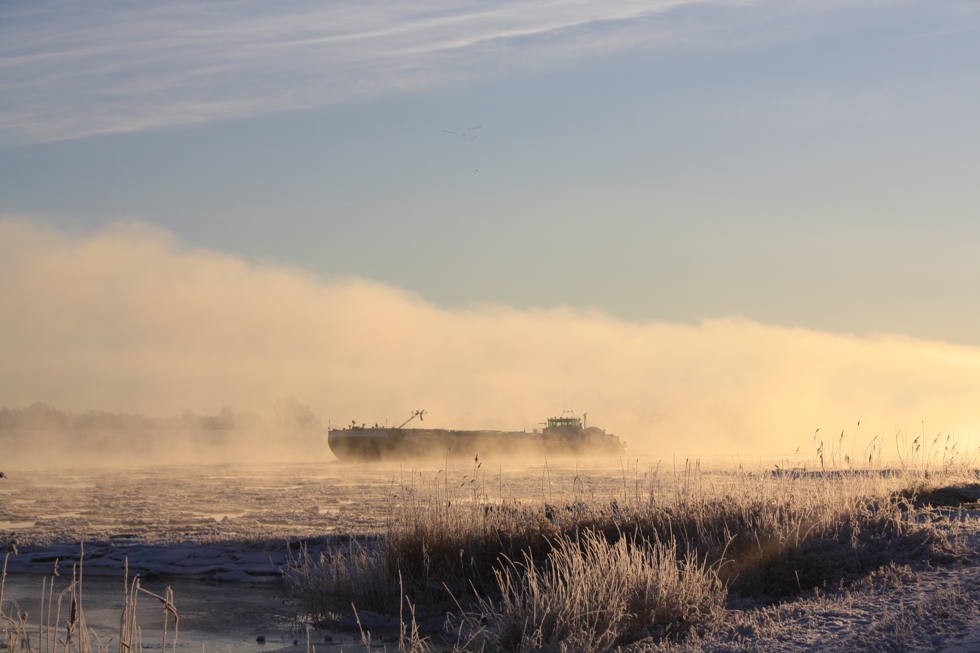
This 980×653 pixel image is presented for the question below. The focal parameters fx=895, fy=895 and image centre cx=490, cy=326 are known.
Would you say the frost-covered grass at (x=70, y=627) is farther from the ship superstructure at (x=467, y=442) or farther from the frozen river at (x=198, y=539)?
the ship superstructure at (x=467, y=442)

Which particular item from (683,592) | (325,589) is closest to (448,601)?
(325,589)

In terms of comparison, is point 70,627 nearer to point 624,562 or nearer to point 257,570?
point 624,562

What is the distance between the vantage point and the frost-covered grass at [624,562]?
7789mm

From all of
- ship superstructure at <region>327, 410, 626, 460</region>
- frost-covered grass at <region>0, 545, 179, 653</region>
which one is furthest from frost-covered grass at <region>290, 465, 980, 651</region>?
ship superstructure at <region>327, 410, 626, 460</region>

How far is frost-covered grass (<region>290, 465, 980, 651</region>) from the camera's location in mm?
7789

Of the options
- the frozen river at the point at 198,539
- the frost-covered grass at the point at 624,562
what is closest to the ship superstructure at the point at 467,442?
the frozen river at the point at 198,539

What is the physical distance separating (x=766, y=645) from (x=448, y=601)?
4.56 m

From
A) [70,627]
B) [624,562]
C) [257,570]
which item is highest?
[70,627]

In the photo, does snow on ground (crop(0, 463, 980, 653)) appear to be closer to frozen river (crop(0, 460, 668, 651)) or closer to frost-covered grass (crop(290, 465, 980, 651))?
frozen river (crop(0, 460, 668, 651))

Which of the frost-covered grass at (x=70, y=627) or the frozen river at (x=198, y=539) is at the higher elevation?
the frost-covered grass at (x=70, y=627)

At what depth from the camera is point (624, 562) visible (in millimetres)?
8227

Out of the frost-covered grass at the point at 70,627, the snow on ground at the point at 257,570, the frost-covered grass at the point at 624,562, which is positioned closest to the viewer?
the frost-covered grass at the point at 70,627

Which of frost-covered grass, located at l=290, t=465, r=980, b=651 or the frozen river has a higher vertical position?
frost-covered grass, located at l=290, t=465, r=980, b=651

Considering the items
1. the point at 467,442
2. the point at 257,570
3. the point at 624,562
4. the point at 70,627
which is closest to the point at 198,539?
the point at 257,570
